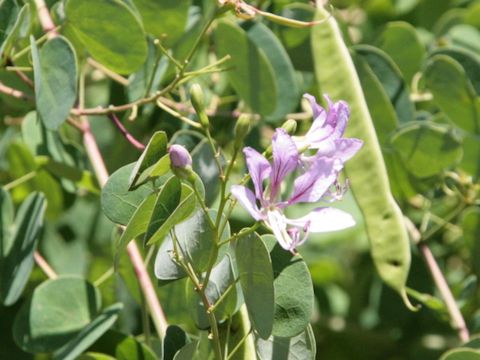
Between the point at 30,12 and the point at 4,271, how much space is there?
0.39 m

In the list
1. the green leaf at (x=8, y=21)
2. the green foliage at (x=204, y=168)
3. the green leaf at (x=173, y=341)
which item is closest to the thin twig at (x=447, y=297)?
the green foliage at (x=204, y=168)

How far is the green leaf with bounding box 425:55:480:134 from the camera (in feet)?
5.89

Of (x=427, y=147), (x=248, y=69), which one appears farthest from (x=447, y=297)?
(x=248, y=69)

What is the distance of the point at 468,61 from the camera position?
185 centimetres

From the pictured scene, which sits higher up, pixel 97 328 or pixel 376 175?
pixel 376 175

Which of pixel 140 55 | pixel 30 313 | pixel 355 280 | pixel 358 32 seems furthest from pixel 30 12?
pixel 355 280

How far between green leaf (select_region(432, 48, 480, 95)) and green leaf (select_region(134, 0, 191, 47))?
0.45 metres

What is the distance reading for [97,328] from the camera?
5.20 feet

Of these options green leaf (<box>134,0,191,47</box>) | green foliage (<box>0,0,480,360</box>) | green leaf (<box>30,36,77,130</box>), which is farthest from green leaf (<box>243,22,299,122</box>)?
green leaf (<box>30,36,77,130</box>)

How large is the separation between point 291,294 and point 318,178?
6.4 inches

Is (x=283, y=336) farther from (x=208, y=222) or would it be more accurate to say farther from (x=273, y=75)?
(x=273, y=75)

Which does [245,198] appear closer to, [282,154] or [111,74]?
[282,154]

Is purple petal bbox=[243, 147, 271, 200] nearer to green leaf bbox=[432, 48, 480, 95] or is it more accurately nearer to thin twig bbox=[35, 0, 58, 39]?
thin twig bbox=[35, 0, 58, 39]

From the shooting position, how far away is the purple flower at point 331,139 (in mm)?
1225
